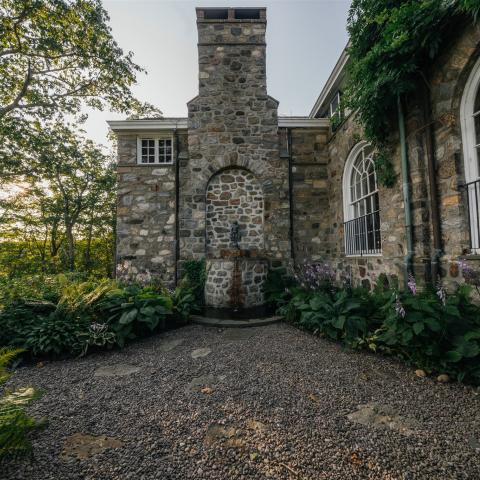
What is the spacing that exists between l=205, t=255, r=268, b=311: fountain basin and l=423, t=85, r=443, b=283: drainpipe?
3.22m

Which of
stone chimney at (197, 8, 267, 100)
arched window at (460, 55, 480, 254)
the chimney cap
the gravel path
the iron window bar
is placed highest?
the chimney cap

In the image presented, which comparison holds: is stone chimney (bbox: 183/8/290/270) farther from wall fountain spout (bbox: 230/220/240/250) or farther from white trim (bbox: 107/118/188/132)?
white trim (bbox: 107/118/188/132)

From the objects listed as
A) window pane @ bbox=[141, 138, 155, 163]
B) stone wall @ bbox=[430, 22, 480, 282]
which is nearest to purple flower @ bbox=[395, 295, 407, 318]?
stone wall @ bbox=[430, 22, 480, 282]

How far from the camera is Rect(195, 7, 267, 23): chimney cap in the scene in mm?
6957

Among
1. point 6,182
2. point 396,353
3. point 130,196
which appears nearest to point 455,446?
point 396,353

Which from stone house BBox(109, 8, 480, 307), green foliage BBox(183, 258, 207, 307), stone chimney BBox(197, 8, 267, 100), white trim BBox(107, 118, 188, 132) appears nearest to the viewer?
green foliage BBox(183, 258, 207, 307)

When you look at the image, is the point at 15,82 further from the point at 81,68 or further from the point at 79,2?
the point at 79,2

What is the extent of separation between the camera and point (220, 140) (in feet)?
22.7

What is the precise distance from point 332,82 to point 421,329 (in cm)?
686

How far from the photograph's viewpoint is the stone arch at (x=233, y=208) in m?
6.90

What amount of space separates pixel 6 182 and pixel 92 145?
136 inches

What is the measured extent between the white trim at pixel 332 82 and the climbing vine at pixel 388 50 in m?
1.57

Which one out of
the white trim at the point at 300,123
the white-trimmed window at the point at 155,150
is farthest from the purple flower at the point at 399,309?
the white-trimmed window at the point at 155,150

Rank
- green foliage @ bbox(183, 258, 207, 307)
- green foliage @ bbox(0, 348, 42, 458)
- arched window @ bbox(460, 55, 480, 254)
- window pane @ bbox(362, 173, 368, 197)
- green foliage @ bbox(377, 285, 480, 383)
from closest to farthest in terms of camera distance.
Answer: green foliage @ bbox(0, 348, 42, 458) → green foliage @ bbox(377, 285, 480, 383) → arched window @ bbox(460, 55, 480, 254) → window pane @ bbox(362, 173, 368, 197) → green foliage @ bbox(183, 258, 207, 307)
